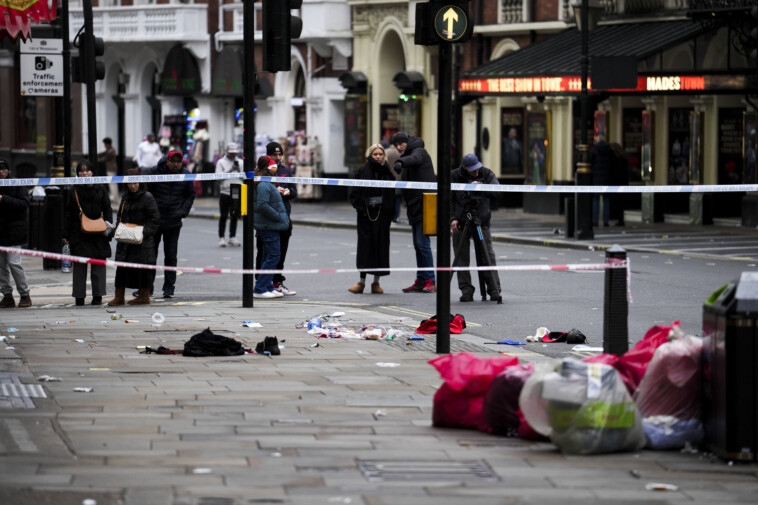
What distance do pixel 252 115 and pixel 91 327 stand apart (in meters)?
2.63

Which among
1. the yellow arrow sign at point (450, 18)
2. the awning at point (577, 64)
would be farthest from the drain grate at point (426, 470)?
the awning at point (577, 64)

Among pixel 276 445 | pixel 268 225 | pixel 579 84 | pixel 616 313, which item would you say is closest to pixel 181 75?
pixel 579 84

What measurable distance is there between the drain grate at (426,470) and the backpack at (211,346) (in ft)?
13.2


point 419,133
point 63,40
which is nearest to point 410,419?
point 63,40

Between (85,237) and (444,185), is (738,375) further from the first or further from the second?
(85,237)

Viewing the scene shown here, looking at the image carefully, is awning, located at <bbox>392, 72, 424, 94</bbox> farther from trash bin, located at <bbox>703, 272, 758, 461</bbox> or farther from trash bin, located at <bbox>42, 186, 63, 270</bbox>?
trash bin, located at <bbox>703, 272, 758, 461</bbox>

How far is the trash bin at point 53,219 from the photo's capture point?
2055cm

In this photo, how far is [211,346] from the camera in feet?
38.6

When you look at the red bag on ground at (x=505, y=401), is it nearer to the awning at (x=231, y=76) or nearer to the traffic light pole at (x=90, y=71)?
the traffic light pole at (x=90, y=71)

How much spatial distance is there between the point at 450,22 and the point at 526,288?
716 cm

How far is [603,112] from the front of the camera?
33.0 m

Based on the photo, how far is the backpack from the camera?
460 inches

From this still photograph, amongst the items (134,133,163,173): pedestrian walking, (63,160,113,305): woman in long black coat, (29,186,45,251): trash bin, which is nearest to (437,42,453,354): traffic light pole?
(63,160,113,305): woman in long black coat

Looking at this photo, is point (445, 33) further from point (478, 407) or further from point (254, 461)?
point (254, 461)
